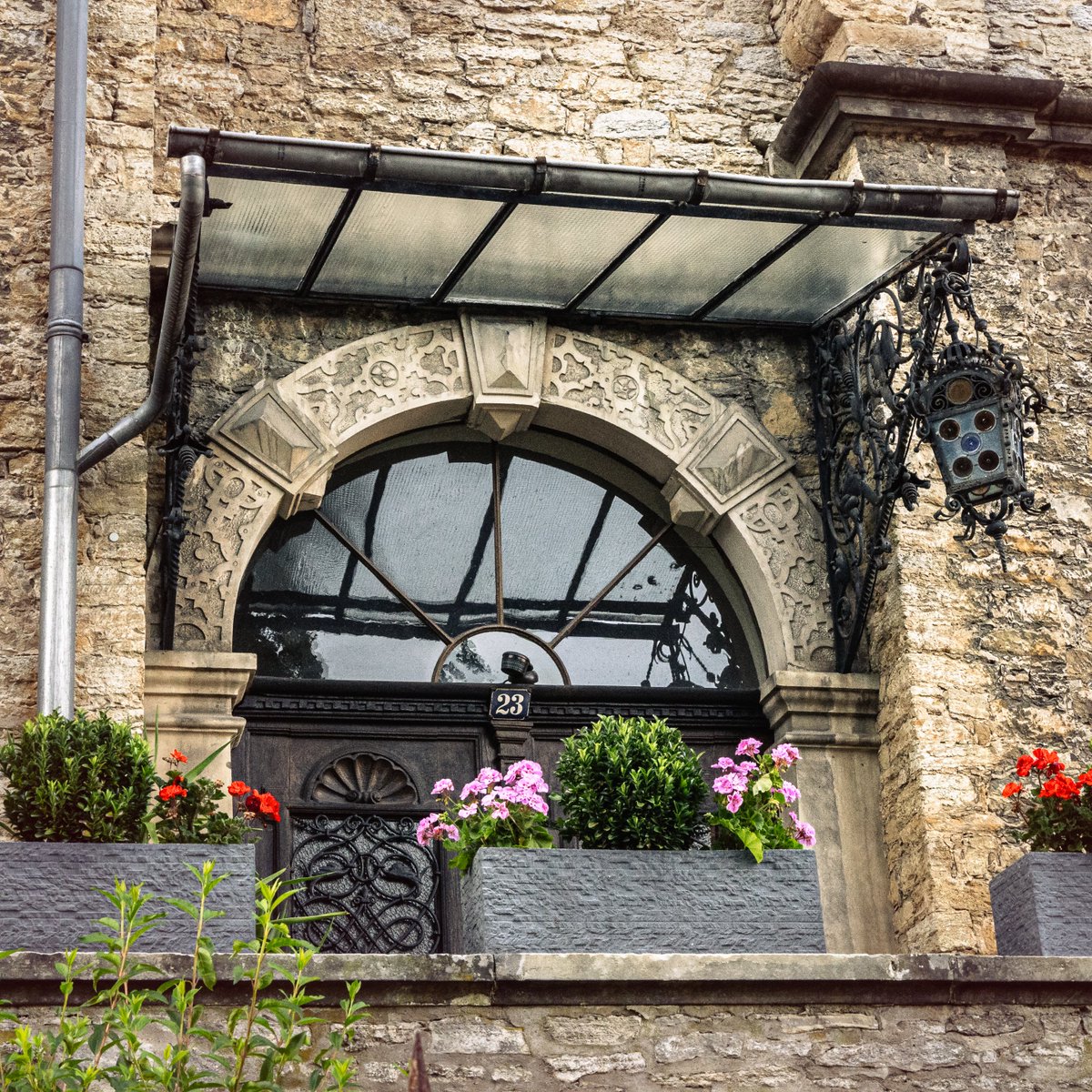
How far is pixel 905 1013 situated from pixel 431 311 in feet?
12.2

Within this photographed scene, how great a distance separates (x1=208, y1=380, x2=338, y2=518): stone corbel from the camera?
754 cm

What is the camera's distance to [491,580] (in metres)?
7.95

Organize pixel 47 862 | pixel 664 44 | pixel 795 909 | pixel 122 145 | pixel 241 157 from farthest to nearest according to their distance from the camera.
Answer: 1. pixel 664 44
2. pixel 122 145
3. pixel 241 157
4. pixel 795 909
5. pixel 47 862

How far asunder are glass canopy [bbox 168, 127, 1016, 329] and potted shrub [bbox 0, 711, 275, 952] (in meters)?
2.12

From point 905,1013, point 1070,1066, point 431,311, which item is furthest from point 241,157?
point 1070,1066

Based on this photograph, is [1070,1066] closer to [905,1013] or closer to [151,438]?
[905,1013]

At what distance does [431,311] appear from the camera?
8000 mm

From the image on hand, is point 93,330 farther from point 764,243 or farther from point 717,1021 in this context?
point 717,1021

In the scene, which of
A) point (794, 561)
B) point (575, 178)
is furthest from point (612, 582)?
point (575, 178)

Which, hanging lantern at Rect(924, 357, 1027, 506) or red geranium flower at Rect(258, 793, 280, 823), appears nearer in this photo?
red geranium flower at Rect(258, 793, 280, 823)

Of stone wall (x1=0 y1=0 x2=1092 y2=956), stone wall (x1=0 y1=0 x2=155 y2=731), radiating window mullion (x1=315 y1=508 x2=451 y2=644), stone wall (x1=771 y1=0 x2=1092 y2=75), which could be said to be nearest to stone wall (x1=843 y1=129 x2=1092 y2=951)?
stone wall (x1=0 y1=0 x2=1092 y2=956)

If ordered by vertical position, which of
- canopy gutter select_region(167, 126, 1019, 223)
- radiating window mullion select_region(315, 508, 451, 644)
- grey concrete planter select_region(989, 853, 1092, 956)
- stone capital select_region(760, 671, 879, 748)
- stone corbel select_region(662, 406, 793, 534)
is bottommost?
grey concrete planter select_region(989, 853, 1092, 956)

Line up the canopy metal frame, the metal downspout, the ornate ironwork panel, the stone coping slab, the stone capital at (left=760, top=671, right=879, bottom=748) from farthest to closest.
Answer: the stone capital at (left=760, top=671, right=879, bottom=748) → the ornate ironwork panel → the canopy metal frame → the metal downspout → the stone coping slab

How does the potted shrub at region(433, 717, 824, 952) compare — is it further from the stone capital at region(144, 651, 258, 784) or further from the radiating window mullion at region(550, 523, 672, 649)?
the radiating window mullion at region(550, 523, 672, 649)
